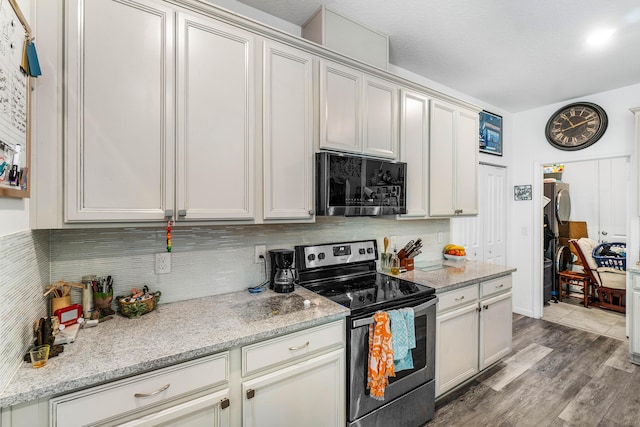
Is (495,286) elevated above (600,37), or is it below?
below

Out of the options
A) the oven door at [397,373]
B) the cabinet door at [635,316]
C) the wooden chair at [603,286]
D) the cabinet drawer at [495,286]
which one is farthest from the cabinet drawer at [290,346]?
the wooden chair at [603,286]

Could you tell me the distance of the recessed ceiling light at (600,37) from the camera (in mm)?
2248

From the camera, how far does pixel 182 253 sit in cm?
174

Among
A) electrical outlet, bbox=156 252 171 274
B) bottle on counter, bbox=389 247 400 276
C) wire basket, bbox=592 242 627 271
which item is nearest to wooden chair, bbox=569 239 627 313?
wire basket, bbox=592 242 627 271

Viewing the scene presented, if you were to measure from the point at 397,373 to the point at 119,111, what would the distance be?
6.60ft

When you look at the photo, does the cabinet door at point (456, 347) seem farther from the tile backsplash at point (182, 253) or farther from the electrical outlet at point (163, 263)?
the electrical outlet at point (163, 263)

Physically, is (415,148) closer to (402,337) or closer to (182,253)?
(402,337)

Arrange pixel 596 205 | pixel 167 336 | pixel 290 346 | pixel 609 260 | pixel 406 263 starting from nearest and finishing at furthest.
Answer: pixel 167 336
pixel 290 346
pixel 406 263
pixel 609 260
pixel 596 205

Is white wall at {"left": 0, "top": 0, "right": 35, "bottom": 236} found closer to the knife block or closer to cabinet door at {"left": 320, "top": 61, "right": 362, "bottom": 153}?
Result: cabinet door at {"left": 320, "top": 61, "right": 362, "bottom": 153}

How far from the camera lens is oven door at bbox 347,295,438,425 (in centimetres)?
162

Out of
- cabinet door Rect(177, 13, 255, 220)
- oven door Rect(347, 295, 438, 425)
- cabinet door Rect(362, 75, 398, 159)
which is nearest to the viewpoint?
cabinet door Rect(177, 13, 255, 220)

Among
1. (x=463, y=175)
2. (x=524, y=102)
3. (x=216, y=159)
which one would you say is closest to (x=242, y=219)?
(x=216, y=159)

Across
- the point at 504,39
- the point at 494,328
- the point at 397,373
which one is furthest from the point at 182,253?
the point at 504,39

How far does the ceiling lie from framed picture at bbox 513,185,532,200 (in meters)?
1.20
